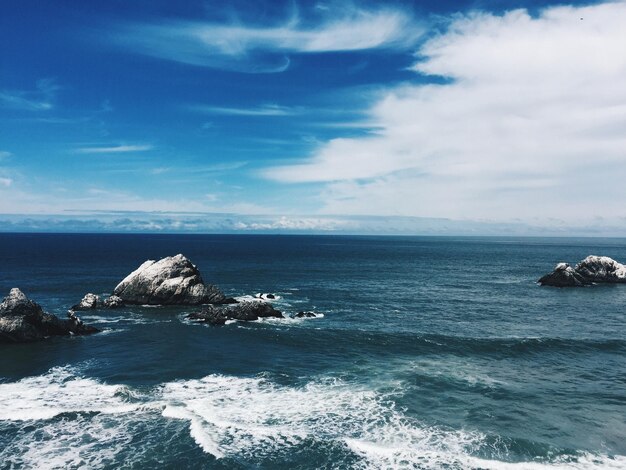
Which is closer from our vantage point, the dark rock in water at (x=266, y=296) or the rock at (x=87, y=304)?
the rock at (x=87, y=304)

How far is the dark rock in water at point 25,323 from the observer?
48281 millimetres

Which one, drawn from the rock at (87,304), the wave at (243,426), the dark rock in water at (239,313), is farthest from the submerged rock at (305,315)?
the rock at (87,304)

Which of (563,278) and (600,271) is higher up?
(600,271)

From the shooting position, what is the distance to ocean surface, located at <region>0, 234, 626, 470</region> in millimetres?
25859

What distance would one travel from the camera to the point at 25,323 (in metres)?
48.9

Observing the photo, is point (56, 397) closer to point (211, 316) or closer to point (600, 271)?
point (211, 316)

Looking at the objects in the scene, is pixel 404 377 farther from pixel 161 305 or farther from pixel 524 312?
pixel 161 305

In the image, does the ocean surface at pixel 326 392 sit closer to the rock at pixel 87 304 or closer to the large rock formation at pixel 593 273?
the rock at pixel 87 304

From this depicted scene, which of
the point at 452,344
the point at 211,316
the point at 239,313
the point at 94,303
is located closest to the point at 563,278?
the point at 452,344

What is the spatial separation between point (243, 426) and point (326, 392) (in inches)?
314

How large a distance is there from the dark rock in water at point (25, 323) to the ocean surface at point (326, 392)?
6.60ft

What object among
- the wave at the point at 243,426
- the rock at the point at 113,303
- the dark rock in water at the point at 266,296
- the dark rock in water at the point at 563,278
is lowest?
the wave at the point at 243,426

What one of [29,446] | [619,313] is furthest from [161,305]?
[619,313]

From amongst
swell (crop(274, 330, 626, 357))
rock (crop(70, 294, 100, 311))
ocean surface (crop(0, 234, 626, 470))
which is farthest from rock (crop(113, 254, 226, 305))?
swell (crop(274, 330, 626, 357))
